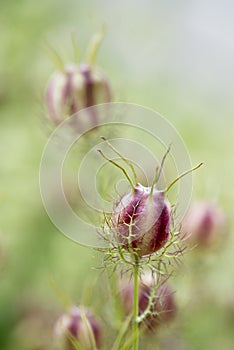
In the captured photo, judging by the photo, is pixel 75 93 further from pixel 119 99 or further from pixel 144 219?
pixel 144 219

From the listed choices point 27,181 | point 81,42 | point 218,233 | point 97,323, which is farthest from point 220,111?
point 97,323

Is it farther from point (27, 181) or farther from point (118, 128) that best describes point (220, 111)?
point (118, 128)

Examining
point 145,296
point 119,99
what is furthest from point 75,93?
point 145,296

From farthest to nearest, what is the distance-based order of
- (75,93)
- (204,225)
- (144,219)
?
1. (204,225)
2. (75,93)
3. (144,219)

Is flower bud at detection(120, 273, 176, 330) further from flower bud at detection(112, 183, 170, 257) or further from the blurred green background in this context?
flower bud at detection(112, 183, 170, 257)


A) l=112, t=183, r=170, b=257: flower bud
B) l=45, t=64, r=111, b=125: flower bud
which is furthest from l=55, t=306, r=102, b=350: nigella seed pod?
l=45, t=64, r=111, b=125: flower bud

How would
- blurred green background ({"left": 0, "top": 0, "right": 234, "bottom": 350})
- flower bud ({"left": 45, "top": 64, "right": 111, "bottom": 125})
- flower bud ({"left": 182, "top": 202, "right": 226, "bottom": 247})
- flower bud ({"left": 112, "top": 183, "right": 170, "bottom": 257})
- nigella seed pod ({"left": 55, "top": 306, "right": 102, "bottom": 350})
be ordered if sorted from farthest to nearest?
blurred green background ({"left": 0, "top": 0, "right": 234, "bottom": 350})
flower bud ({"left": 182, "top": 202, "right": 226, "bottom": 247})
flower bud ({"left": 45, "top": 64, "right": 111, "bottom": 125})
nigella seed pod ({"left": 55, "top": 306, "right": 102, "bottom": 350})
flower bud ({"left": 112, "top": 183, "right": 170, "bottom": 257})

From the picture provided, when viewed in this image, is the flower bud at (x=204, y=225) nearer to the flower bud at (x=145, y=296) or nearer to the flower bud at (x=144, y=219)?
the flower bud at (x=145, y=296)
